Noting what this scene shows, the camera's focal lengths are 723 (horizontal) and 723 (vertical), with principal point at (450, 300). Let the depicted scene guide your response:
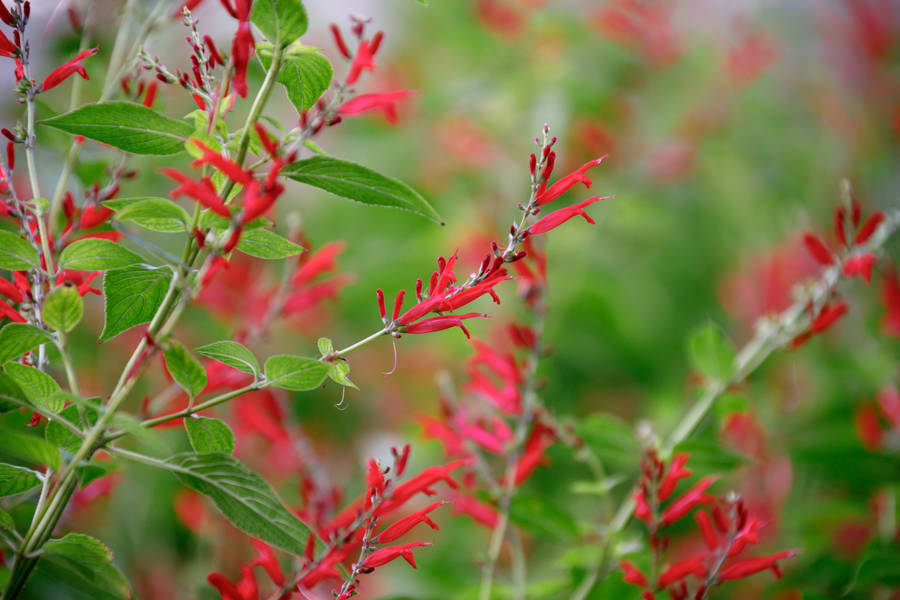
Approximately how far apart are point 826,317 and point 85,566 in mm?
516

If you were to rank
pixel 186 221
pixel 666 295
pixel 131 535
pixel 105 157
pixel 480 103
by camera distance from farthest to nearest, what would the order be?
pixel 480 103, pixel 666 295, pixel 131 535, pixel 105 157, pixel 186 221

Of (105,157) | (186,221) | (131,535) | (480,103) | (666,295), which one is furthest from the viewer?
(480,103)

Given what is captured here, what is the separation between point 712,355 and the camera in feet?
1.90

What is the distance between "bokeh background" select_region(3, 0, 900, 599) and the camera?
2.48ft

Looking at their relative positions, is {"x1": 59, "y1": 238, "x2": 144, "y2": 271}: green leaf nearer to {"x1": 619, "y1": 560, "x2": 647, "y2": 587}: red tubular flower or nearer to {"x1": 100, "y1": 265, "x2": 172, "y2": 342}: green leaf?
{"x1": 100, "y1": 265, "x2": 172, "y2": 342}: green leaf

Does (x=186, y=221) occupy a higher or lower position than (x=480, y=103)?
lower

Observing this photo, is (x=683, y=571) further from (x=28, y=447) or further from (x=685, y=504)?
(x=28, y=447)

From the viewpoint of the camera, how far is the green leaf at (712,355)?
58 centimetres

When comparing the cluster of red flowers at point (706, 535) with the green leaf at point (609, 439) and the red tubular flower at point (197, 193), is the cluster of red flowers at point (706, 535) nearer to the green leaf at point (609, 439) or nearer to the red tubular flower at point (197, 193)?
the green leaf at point (609, 439)

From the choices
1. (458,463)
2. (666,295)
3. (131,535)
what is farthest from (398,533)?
(666,295)

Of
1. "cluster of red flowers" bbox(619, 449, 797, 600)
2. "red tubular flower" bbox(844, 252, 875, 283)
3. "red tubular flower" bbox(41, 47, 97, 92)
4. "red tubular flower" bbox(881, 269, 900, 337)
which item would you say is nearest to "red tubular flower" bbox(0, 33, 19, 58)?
"red tubular flower" bbox(41, 47, 97, 92)

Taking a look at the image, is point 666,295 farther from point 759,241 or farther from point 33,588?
point 33,588

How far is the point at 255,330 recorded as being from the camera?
59cm

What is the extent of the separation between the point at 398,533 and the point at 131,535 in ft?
1.89
